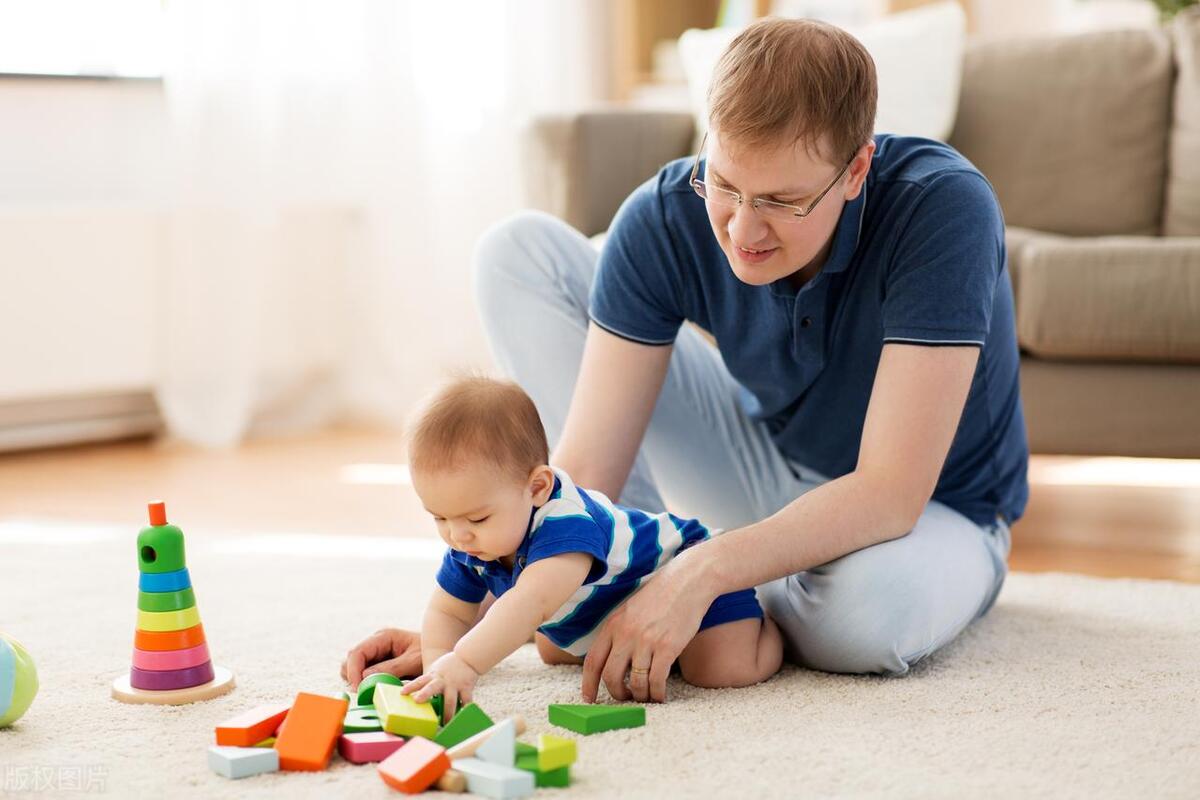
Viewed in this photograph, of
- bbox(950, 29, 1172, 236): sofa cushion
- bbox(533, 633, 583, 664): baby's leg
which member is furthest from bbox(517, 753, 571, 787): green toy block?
bbox(950, 29, 1172, 236): sofa cushion

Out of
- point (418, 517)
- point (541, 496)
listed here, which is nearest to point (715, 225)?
point (541, 496)

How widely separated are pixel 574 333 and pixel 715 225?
420mm

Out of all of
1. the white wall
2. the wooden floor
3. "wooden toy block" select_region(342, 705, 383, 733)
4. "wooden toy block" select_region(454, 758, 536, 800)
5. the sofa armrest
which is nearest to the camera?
"wooden toy block" select_region(454, 758, 536, 800)

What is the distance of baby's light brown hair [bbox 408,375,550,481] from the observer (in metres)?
1.16

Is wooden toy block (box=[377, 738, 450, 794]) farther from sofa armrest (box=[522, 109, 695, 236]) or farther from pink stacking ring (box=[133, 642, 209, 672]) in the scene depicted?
sofa armrest (box=[522, 109, 695, 236])

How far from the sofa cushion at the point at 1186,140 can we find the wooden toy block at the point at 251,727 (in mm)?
1986

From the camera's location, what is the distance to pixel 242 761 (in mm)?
1076

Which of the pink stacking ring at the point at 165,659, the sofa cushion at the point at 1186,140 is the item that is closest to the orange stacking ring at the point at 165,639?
the pink stacking ring at the point at 165,659

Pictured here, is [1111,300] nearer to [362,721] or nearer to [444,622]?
[444,622]

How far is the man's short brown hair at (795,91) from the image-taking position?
1.17 metres

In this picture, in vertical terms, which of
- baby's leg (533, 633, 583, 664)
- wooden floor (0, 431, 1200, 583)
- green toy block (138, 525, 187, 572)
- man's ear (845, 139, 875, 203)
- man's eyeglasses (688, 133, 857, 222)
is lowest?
wooden floor (0, 431, 1200, 583)

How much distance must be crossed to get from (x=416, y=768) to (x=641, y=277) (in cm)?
62

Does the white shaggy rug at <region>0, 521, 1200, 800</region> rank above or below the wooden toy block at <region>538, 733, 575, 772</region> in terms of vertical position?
below

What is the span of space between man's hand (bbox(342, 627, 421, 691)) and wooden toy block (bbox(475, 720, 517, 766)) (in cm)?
29
